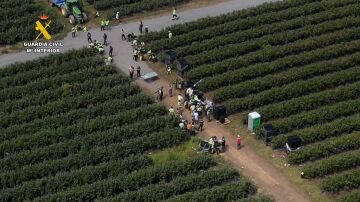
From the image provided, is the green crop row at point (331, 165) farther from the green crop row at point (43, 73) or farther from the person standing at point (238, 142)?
the green crop row at point (43, 73)

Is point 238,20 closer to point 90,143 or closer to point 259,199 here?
point 90,143

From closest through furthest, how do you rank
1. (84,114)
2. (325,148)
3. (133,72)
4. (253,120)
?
(325,148)
(253,120)
(84,114)
(133,72)

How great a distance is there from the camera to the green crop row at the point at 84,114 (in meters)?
43.4

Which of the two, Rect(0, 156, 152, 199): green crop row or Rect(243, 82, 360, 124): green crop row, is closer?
Rect(0, 156, 152, 199): green crop row

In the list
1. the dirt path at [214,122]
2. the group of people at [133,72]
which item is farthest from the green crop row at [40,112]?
the dirt path at [214,122]

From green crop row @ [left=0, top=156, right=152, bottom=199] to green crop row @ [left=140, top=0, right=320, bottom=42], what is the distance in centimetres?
1784

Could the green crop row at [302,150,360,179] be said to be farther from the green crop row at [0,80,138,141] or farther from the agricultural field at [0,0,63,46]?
the agricultural field at [0,0,63,46]

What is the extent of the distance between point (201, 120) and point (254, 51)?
11886 millimetres

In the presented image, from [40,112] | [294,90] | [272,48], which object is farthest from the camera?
[272,48]

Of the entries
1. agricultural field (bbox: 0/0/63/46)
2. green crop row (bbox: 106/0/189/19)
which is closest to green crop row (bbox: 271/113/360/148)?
green crop row (bbox: 106/0/189/19)

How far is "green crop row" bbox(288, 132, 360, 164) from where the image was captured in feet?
138

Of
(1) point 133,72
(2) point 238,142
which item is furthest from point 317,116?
(1) point 133,72

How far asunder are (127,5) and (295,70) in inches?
774

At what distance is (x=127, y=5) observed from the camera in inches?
2507
